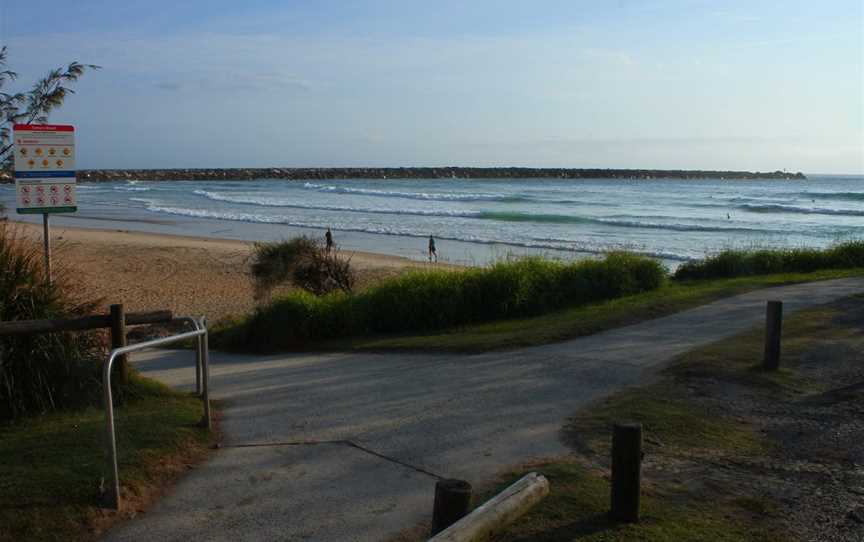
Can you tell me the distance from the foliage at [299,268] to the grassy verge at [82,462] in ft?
22.8

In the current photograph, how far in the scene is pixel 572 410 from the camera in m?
7.24

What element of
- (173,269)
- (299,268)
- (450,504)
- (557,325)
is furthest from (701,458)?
(173,269)

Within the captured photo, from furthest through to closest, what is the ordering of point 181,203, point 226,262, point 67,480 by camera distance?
1. point 181,203
2. point 226,262
3. point 67,480

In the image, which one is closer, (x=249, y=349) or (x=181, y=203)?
(x=249, y=349)

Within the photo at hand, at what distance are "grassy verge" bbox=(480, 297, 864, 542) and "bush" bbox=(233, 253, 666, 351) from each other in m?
4.02

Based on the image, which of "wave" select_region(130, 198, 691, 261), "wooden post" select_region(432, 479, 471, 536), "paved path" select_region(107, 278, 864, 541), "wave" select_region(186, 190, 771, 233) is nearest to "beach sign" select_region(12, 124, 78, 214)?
"paved path" select_region(107, 278, 864, 541)

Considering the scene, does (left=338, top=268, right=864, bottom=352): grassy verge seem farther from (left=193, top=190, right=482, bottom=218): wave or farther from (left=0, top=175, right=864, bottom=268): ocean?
(left=193, top=190, right=482, bottom=218): wave

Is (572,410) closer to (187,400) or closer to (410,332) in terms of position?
(187,400)

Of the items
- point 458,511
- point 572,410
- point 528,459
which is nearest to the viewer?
point 458,511

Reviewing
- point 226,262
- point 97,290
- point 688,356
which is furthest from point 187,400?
point 226,262

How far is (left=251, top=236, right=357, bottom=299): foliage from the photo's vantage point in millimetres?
14406

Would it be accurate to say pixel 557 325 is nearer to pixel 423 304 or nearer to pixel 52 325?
pixel 423 304

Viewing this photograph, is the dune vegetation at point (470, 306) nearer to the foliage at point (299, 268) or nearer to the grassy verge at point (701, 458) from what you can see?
the foliage at point (299, 268)

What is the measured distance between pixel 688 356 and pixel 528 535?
483cm
